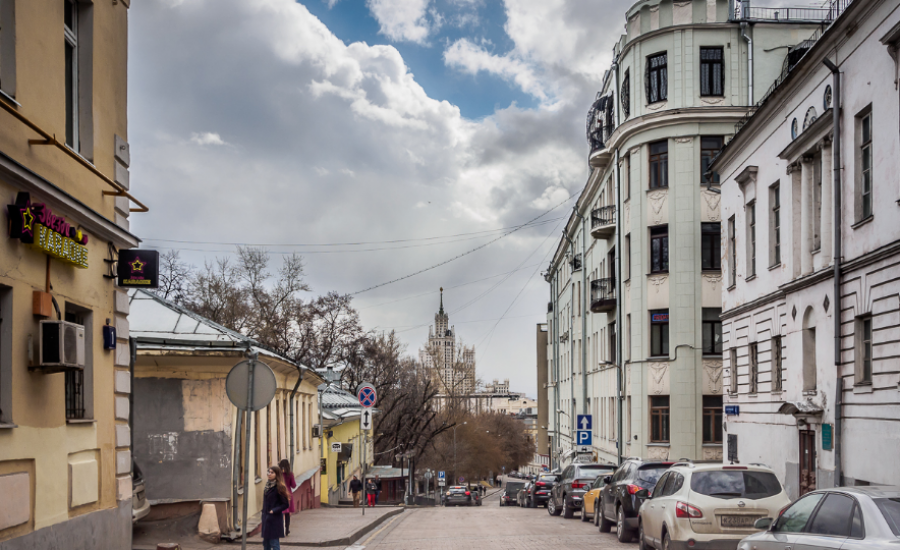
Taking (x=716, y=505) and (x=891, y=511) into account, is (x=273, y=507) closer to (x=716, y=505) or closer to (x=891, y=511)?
(x=716, y=505)

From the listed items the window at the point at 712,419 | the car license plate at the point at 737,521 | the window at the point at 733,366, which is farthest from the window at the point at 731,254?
the car license plate at the point at 737,521

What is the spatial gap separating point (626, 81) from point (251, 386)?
1087 inches

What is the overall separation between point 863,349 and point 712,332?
15.9m

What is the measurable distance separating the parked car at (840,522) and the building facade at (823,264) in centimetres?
773

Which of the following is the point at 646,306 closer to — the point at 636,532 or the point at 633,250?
the point at 633,250

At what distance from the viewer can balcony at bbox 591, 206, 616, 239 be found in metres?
A: 37.7

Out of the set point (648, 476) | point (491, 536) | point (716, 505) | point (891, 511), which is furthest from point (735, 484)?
point (491, 536)

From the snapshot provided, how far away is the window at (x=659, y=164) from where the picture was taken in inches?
1321

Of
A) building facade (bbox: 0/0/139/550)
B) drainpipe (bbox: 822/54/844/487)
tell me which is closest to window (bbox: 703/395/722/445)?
drainpipe (bbox: 822/54/844/487)

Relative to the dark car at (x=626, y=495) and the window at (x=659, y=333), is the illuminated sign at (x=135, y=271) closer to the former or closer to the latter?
the dark car at (x=626, y=495)

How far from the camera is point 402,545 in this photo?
658 inches

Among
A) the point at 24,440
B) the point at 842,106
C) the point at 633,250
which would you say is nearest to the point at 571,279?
the point at 633,250

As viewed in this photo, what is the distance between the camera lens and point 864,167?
17.2 m

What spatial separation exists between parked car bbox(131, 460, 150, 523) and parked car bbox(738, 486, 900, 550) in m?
8.59
